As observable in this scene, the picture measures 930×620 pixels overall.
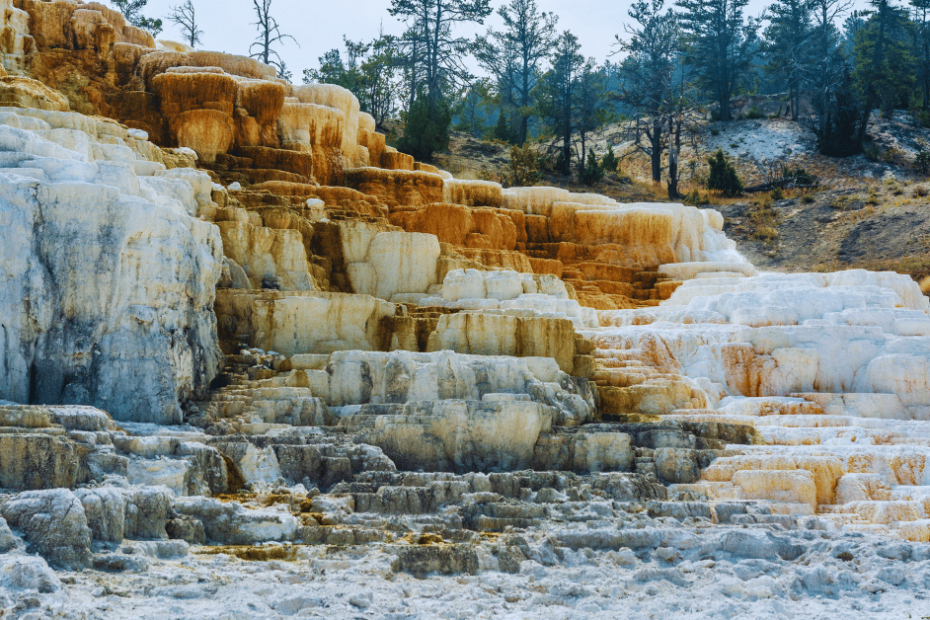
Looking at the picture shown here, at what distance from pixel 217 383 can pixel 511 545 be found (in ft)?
17.2

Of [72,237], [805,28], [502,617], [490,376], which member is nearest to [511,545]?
[502,617]

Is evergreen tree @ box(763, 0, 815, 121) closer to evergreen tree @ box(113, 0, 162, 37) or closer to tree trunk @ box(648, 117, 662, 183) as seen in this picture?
tree trunk @ box(648, 117, 662, 183)

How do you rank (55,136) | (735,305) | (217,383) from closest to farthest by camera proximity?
1. (217,383)
2. (55,136)
3. (735,305)

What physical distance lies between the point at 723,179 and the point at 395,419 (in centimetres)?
2258

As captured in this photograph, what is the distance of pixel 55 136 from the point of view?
42.9 ft

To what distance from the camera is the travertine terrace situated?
22.8 ft

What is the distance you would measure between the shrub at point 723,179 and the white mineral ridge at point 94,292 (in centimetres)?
2239

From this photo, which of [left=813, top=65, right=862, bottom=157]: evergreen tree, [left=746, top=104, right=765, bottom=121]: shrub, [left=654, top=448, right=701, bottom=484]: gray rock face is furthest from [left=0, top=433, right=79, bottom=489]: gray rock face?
[left=746, top=104, right=765, bottom=121]: shrub

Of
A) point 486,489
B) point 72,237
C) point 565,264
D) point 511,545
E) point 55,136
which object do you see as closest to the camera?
point 511,545

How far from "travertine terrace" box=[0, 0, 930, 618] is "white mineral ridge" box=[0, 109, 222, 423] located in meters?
0.03

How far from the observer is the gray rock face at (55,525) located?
6.49m

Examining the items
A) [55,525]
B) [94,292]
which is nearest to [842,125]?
[94,292]

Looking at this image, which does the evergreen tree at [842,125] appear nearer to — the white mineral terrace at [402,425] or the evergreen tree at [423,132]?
the evergreen tree at [423,132]

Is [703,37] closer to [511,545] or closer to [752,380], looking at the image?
[752,380]
